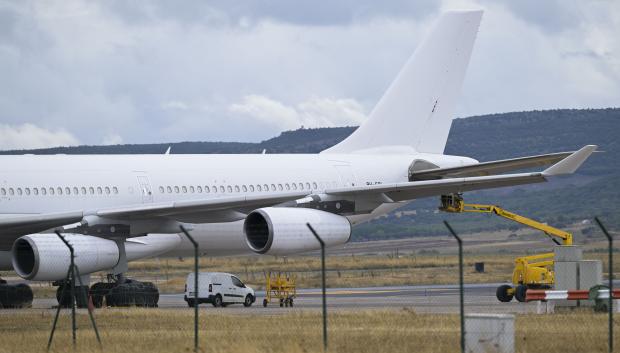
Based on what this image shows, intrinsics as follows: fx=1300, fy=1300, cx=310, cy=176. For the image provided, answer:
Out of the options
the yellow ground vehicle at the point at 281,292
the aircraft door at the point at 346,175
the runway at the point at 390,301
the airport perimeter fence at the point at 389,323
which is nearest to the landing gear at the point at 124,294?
the runway at the point at 390,301

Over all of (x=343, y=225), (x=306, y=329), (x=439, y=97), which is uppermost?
(x=439, y=97)

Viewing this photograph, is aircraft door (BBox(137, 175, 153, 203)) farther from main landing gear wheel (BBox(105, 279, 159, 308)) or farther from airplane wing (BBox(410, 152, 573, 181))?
airplane wing (BBox(410, 152, 573, 181))

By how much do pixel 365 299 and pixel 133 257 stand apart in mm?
8119

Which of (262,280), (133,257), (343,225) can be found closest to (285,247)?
(343,225)

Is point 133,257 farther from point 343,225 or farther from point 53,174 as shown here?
point 343,225

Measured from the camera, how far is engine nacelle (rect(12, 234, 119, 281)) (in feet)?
107

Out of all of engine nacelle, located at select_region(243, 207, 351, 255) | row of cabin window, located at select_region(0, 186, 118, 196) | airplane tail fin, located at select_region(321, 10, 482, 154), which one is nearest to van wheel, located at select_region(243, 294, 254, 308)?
engine nacelle, located at select_region(243, 207, 351, 255)

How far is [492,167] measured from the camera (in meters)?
41.0

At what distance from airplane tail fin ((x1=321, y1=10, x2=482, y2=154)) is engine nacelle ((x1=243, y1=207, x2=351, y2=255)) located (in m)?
Result: 12.2

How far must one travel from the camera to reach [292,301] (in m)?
40.6

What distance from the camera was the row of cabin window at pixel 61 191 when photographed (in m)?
36.2

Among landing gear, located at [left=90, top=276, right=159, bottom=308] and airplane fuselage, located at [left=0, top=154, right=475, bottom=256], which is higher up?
airplane fuselage, located at [left=0, top=154, right=475, bottom=256]

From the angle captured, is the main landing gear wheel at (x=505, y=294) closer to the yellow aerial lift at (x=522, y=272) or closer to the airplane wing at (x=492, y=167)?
the yellow aerial lift at (x=522, y=272)

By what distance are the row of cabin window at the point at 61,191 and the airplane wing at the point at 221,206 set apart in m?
0.70
